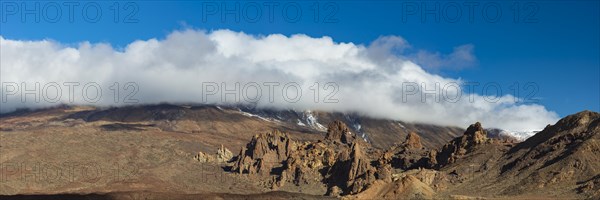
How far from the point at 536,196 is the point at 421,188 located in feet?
109

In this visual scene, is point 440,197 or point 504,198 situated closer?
point 440,197

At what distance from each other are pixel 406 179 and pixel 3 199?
107251 mm

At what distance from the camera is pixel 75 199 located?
7736 inches

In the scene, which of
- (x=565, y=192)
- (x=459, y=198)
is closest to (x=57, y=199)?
(x=459, y=198)

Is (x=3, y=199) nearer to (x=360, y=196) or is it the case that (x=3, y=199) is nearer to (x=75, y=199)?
(x=75, y=199)

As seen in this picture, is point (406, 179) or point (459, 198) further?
point (406, 179)

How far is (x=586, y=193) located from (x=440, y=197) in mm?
38725

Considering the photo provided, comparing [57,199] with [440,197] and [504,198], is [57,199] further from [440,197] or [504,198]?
[504,198]

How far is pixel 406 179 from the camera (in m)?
190

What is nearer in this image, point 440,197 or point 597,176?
point 440,197

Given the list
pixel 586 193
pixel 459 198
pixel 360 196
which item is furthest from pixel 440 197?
pixel 586 193

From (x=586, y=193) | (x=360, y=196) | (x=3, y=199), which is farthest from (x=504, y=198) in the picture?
(x=3, y=199)

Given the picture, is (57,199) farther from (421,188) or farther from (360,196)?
(421,188)

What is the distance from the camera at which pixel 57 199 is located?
195750mm
